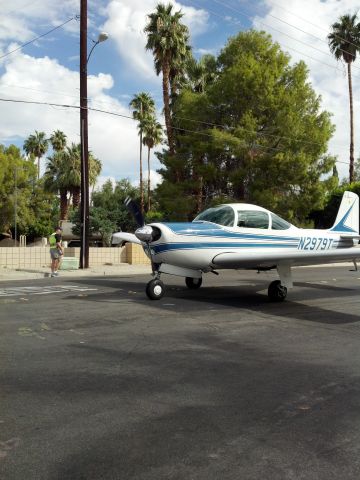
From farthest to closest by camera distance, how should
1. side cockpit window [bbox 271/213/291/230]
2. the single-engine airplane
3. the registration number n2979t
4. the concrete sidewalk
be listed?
the concrete sidewalk, the registration number n2979t, side cockpit window [bbox 271/213/291/230], the single-engine airplane

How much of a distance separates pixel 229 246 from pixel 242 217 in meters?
0.87

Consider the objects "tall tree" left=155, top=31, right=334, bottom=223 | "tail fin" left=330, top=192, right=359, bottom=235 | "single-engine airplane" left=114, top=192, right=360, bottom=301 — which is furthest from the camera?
"tall tree" left=155, top=31, right=334, bottom=223

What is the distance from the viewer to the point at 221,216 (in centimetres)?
1181

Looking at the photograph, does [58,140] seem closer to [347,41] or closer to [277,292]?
[347,41]

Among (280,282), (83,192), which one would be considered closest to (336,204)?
(83,192)

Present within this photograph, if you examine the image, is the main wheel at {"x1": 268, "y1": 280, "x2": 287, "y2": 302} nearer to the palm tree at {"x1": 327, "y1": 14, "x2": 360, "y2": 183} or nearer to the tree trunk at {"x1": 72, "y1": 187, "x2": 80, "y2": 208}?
the palm tree at {"x1": 327, "y1": 14, "x2": 360, "y2": 183}

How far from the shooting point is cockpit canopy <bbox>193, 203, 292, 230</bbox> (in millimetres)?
11633

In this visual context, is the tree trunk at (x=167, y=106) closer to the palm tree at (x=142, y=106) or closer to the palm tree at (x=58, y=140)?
the palm tree at (x=142, y=106)

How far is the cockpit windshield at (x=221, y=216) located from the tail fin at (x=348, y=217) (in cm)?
422

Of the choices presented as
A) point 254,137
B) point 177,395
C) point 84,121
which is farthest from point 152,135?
point 177,395

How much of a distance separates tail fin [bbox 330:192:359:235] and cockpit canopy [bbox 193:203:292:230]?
10.2ft

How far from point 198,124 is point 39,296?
20441 millimetres

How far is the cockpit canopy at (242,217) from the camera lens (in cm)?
1163

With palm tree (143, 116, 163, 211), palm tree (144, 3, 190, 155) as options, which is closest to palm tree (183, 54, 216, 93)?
palm tree (144, 3, 190, 155)
